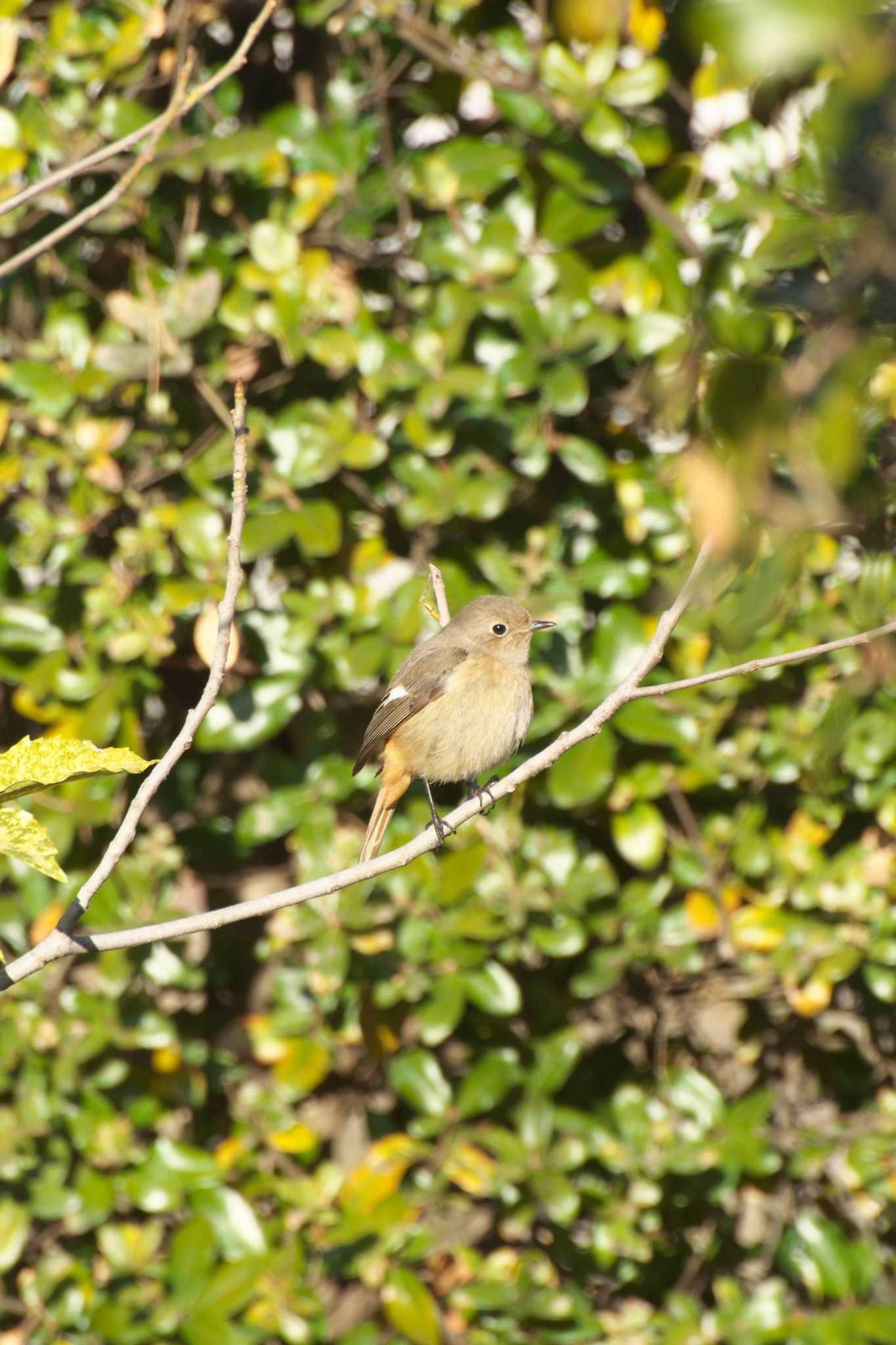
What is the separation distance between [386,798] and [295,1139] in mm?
987

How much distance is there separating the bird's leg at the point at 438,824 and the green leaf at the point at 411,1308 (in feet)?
3.87

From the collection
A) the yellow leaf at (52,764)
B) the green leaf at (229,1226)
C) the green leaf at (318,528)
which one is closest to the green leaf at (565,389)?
the green leaf at (318,528)

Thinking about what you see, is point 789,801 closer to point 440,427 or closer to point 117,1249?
point 440,427

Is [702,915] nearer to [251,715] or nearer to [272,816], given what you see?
[272,816]

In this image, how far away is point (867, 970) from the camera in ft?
12.3

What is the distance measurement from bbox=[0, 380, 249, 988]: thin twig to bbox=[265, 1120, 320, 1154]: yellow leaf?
2.04 metres

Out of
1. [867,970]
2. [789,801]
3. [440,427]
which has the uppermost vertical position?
[440,427]

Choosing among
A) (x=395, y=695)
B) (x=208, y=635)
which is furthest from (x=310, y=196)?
(x=395, y=695)

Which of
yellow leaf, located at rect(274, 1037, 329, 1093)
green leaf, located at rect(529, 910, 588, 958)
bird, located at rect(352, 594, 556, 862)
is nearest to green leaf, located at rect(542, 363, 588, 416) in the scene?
bird, located at rect(352, 594, 556, 862)

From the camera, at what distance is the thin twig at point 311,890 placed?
6.06 ft

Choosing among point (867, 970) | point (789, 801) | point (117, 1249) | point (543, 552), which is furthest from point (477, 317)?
point (117, 1249)

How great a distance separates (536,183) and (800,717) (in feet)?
5.22

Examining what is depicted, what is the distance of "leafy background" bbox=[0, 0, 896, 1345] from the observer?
11.9ft

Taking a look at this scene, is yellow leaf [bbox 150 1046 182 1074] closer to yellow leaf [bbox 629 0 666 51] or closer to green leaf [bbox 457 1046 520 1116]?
green leaf [bbox 457 1046 520 1116]
